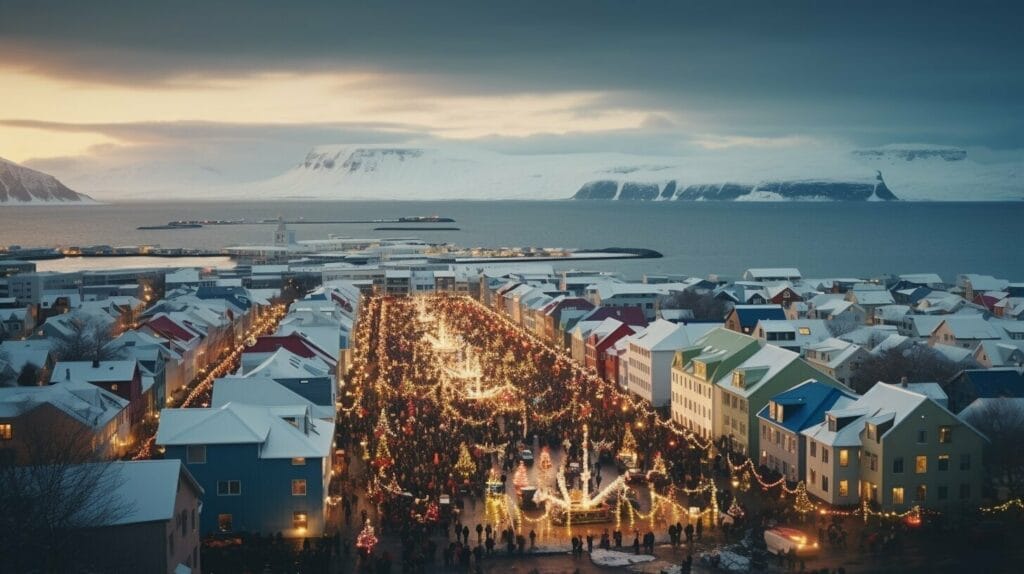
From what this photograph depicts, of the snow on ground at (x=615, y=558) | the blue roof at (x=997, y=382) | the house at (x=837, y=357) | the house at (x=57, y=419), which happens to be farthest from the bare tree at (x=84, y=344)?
the blue roof at (x=997, y=382)

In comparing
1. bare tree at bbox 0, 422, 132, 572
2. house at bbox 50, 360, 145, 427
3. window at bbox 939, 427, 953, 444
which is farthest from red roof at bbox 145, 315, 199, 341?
window at bbox 939, 427, 953, 444

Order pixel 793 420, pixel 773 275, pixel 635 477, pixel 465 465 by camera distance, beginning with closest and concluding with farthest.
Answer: pixel 635 477 < pixel 793 420 < pixel 465 465 < pixel 773 275

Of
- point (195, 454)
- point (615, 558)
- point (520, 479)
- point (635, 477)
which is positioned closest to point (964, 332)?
point (635, 477)

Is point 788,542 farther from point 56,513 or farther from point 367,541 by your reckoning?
point 56,513

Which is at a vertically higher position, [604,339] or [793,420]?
[793,420]

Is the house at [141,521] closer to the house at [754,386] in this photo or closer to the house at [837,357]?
the house at [754,386]

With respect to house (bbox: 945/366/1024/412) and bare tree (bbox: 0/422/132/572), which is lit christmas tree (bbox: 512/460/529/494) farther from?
house (bbox: 945/366/1024/412)

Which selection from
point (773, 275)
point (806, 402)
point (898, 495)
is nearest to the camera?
point (898, 495)

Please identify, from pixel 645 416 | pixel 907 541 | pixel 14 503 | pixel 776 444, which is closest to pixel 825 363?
pixel 645 416
